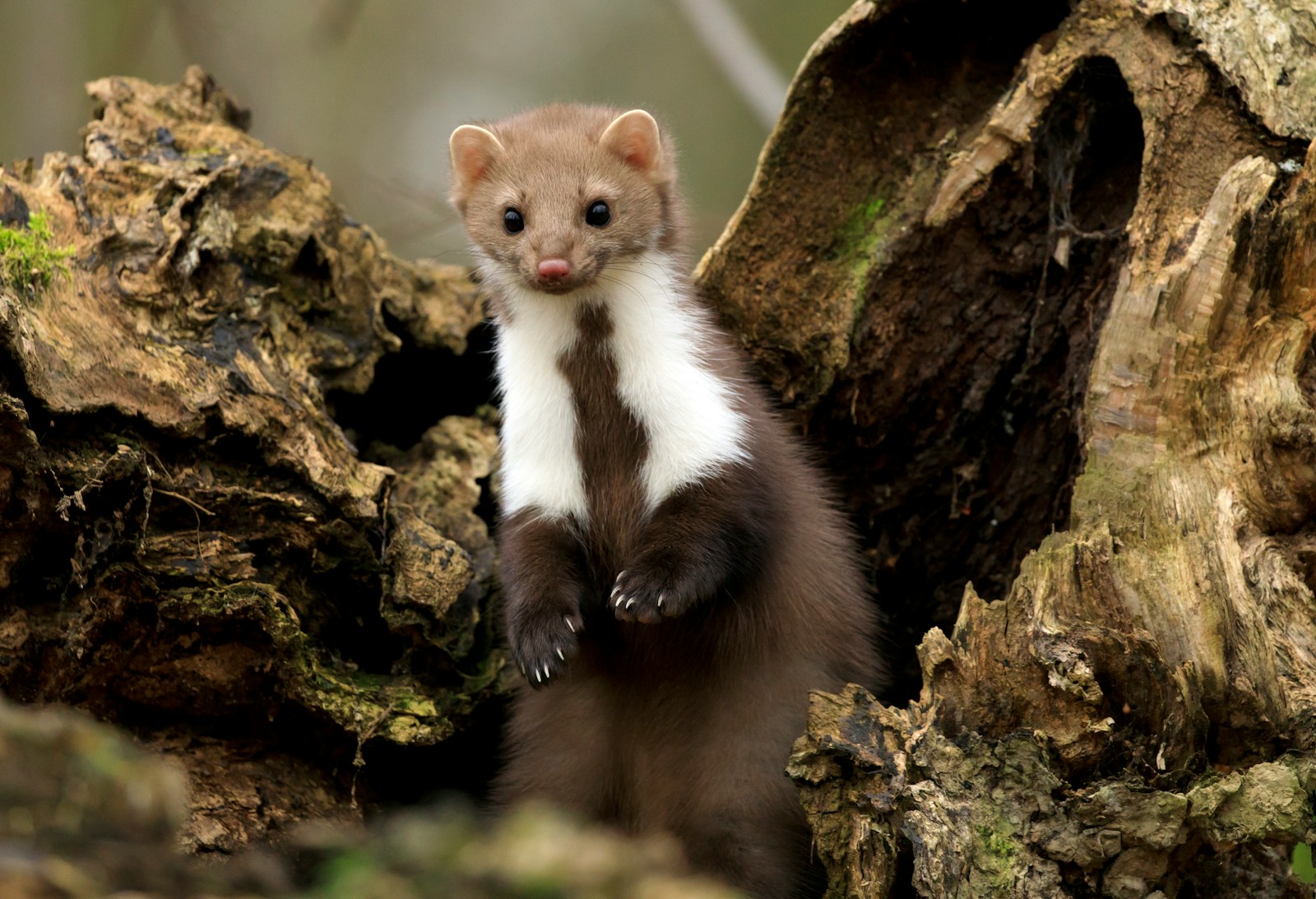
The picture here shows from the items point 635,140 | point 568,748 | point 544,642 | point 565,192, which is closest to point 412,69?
point 635,140

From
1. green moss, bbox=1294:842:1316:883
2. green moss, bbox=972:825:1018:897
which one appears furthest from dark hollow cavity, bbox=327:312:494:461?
green moss, bbox=1294:842:1316:883

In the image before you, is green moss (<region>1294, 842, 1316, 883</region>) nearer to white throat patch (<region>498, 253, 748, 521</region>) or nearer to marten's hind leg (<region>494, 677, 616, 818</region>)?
white throat patch (<region>498, 253, 748, 521</region>)

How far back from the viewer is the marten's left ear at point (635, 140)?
4238 mm

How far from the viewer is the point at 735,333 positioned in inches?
195

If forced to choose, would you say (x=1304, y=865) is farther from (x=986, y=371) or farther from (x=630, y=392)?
(x=630, y=392)

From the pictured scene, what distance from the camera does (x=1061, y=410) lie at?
4.64m

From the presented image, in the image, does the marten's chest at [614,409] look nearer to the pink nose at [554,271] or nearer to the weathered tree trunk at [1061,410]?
the pink nose at [554,271]

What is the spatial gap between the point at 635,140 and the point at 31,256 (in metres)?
1.91

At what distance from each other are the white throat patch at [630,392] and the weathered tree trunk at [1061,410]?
0.81 m

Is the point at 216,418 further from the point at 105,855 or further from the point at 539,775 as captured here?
the point at 105,855

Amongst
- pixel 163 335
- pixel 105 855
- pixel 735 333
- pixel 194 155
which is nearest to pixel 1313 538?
pixel 735 333

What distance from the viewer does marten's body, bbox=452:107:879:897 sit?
3.91 m

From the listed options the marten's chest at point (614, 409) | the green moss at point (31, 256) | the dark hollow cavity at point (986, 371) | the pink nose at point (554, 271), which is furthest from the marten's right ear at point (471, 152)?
the dark hollow cavity at point (986, 371)

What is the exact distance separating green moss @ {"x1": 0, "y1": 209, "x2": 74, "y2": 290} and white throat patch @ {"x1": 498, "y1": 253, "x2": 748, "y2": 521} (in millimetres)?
1392
